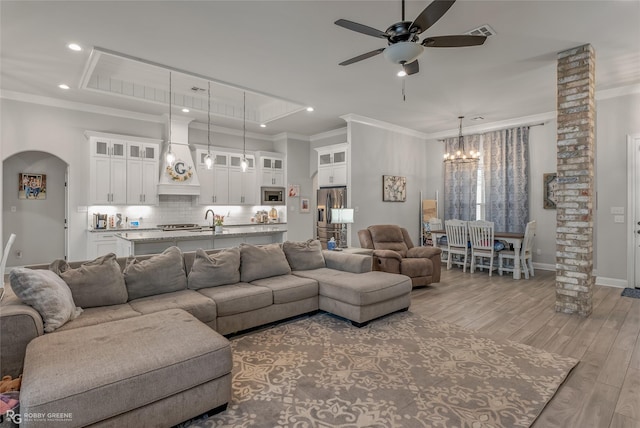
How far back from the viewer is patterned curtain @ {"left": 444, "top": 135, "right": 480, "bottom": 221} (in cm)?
772

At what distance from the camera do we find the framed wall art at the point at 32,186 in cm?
618

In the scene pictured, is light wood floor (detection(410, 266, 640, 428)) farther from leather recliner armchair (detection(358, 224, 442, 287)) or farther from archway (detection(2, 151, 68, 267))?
archway (detection(2, 151, 68, 267))

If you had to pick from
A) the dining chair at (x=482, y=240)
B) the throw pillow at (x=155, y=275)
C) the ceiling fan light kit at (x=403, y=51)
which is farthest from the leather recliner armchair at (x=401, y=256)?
the ceiling fan light kit at (x=403, y=51)

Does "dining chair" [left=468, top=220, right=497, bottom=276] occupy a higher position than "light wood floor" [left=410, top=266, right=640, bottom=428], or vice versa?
"dining chair" [left=468, top=220, right=497, bottom=276]

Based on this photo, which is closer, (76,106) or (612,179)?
(612,179)

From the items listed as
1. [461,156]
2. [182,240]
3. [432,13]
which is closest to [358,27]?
[432,13]

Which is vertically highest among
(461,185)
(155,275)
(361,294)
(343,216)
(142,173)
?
(142,173)

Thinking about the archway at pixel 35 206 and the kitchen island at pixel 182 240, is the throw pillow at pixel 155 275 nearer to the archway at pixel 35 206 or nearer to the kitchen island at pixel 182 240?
the kitchen island at pixel 182 240

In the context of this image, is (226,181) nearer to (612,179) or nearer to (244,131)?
(244,131)

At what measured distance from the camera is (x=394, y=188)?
7766 mm

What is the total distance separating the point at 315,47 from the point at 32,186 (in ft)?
20.2

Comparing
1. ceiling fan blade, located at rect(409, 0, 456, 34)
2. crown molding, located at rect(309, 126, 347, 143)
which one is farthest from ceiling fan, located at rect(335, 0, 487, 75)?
crown molding, located at rect(309, 126, 347, 143)

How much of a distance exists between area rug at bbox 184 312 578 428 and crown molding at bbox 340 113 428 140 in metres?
4.67

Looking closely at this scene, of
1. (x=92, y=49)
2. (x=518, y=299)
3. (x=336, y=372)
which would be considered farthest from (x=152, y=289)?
(x=518, y=299)
